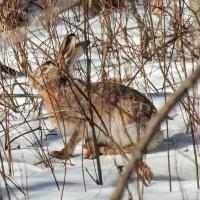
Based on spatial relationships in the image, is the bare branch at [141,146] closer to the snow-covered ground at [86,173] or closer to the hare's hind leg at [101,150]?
the snow-covered ground at [86,173]

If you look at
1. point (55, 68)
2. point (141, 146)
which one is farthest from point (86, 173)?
point (141, 146)

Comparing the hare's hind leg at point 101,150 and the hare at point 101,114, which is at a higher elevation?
the hare at point 101,114

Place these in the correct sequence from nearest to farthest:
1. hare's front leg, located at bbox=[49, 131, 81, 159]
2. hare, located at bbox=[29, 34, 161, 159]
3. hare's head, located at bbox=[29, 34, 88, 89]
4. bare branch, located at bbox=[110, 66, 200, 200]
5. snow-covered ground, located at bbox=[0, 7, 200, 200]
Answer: bare branch, located at bbox=[110, 66, 200, 200] → snow-covered ground, located at bbox=[0, 7, 200, 200] → hare, located at bbox=[29, 34, 161, 159] → hare's front leg, located at bbox=[49, 131, 81, 159] → hare's head, located at bbox=[29, 34, 88, 89]

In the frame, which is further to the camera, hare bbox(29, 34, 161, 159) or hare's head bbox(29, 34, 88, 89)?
hare's head bbox(29, 34, 88, 89)

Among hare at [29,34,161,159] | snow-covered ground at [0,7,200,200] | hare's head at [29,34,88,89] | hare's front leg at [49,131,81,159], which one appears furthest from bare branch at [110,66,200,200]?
hare's head at [29,34,88,89]

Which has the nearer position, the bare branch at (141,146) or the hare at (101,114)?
the bare branch at (141,146)

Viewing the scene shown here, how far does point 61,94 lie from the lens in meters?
3.70

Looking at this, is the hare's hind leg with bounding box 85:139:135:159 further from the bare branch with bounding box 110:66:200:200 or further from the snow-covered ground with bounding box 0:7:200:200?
the bare branch with bounding box 110:66:200:200

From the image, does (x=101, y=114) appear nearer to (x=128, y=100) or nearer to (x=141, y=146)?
(x=128, y=100)

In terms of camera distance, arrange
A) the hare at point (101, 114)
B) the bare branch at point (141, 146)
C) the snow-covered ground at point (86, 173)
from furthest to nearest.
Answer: the hare at point (101, 114)
the snow-covered ground at point (86, 173)
the bare branch at point (141, 146)

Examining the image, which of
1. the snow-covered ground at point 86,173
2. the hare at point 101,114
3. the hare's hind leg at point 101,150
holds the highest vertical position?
the hare at point 101,114

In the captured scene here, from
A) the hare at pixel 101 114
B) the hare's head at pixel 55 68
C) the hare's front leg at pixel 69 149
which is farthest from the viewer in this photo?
the hare's head at pixel 55 68

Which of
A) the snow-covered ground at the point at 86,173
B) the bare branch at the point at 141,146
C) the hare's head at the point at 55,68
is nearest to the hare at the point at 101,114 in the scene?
the hare's head at the point at 55,68

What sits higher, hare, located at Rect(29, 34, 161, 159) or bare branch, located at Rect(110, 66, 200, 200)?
hare, located at Rect(29, 34, 161, 159)
